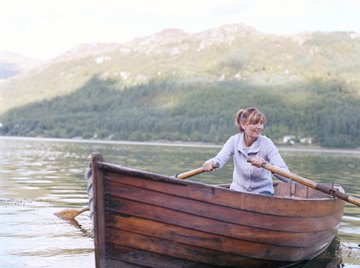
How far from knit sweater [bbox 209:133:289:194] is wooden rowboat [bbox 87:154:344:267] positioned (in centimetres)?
75

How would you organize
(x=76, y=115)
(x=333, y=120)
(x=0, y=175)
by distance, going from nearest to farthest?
1. (x=0, y=175)
2. (x=333, y=120)
3. (x=76, y=115)

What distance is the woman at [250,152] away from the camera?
31.2 ft

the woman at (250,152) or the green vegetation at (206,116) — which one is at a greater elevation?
the woman at (250,152)

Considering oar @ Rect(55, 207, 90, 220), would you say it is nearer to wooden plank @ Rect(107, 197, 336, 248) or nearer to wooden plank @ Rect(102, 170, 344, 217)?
wooden plank @ Rect(107, 197, 336, 248)

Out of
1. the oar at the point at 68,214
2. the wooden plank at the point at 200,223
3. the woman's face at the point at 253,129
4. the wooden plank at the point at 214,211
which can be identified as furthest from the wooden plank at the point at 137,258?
the oar at the point at 68,214

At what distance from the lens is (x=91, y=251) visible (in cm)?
1103

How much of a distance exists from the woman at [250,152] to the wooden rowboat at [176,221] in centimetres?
76

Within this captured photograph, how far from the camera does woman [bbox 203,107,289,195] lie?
952cm

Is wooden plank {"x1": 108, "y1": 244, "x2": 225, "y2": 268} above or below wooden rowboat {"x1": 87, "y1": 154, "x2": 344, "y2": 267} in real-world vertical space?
below

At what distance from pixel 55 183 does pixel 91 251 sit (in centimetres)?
1227

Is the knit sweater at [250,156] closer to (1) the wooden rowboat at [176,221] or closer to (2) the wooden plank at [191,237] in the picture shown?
(1) the wooden rowboat at [176,221]

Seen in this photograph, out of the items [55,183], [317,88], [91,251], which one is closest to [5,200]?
[55,183]

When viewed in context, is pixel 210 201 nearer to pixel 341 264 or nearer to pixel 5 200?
pixel 341 264

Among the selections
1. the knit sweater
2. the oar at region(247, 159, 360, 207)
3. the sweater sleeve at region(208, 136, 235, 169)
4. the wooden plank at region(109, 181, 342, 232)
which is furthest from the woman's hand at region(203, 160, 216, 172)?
the wooden plank at region(109, 181, 342, 232)
